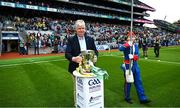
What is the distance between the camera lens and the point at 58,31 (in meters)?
36.1

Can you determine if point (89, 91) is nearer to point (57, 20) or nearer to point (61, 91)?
point (61, 91)

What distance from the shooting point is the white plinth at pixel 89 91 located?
4410mm

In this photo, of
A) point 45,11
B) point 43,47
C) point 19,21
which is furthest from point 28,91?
point 45,11

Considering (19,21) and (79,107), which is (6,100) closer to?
(79,107)

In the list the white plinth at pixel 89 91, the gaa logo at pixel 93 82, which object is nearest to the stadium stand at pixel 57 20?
the white plinth at pixel 89 91

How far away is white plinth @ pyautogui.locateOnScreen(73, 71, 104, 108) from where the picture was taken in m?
4.41

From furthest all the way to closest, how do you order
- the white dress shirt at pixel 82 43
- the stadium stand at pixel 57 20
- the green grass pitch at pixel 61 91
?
1. the stadium stand at pixel 57 20
2. the green grass pitch at pixel 61 91
3. the white dress shirt at pixel 82 43

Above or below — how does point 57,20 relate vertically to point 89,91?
above

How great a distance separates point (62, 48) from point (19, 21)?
881 cm

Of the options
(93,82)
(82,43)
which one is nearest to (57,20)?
(82,43)

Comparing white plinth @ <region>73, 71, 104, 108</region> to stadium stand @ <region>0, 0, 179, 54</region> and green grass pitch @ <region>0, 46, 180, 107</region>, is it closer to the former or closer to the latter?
green grass pitch @ <region>0, 46, 180, 107</region>

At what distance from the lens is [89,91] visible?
4.43 metres

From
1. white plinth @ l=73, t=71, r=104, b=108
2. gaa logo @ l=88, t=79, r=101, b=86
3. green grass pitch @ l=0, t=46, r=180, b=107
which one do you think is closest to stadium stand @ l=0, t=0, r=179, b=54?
green grass pitch @ l=0, t=46, r=180, b=107

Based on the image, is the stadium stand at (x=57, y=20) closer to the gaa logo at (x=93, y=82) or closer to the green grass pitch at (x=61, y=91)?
the green grass pitch at (x=61, y=91)
